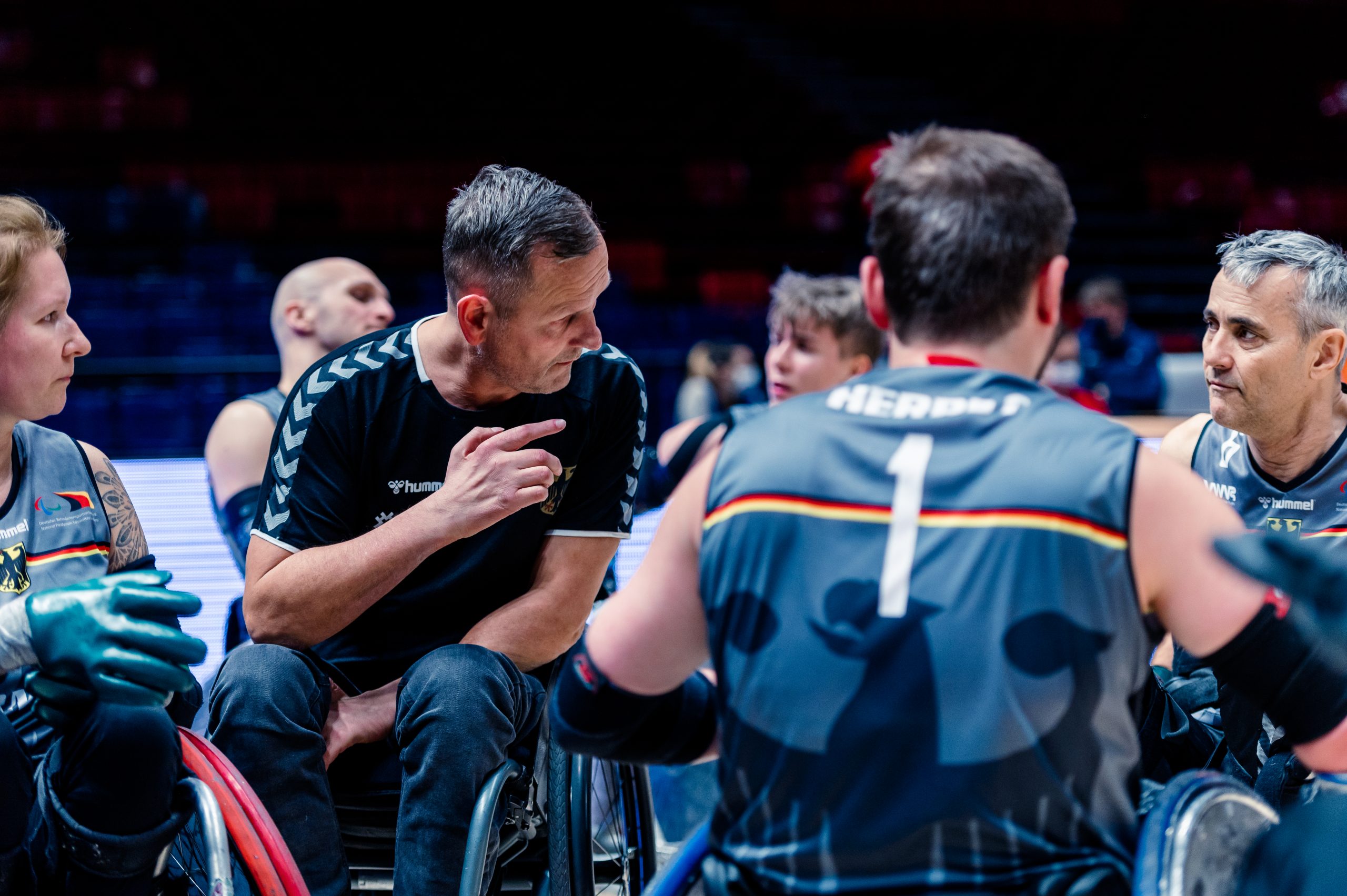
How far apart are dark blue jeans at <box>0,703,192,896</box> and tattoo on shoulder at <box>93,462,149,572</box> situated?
1.24 ft

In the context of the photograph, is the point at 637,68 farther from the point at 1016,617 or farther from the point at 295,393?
the point at 1016,617

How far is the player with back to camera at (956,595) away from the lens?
1094 millimetres

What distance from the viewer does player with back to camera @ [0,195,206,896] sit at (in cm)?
145

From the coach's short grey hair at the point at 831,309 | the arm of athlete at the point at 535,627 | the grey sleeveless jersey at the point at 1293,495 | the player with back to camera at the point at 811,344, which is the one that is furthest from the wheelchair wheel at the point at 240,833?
the coach's short grey hair at the point at 831,309

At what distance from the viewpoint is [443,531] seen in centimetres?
189

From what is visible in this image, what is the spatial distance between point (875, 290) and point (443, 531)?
90cm

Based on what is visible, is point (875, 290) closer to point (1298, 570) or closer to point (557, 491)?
point (1298, 570)

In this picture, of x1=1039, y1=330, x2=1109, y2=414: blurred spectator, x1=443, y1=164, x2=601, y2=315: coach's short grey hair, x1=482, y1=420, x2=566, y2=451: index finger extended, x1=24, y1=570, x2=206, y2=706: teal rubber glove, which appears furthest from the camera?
x1=1039, y1=330, x2=1109, y2=414: blurred spectator

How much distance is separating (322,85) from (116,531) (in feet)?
36.8

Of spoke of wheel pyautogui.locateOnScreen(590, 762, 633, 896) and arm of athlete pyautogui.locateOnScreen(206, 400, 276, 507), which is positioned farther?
arm of athlete pyautogui.locateOnScreen(206, 400, 276, 507)

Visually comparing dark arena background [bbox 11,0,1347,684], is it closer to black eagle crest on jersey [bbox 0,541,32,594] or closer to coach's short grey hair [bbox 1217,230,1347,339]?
coach's short grey hair [bbox 1217,230,1347,339]

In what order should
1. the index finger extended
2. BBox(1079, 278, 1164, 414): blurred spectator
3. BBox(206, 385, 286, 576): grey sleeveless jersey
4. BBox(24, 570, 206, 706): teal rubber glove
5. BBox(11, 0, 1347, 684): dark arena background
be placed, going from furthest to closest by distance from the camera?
BBox(11, 0, 1347, 684): dark arena background
BBox(1079, 278, 1164, 414): blurred spectator
BBox(206, 385, 286, 576): grey sleeveless jersey
the index finger extended
BBox(24, 570, 206, 706): teal rubber glove

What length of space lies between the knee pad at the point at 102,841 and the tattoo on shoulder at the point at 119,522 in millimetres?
383

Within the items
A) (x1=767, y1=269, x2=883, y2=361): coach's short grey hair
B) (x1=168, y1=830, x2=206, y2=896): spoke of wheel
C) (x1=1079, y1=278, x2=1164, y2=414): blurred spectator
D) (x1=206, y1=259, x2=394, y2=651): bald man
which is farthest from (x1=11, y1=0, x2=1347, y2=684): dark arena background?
(x1=168, y1=830, x2=206, y2=896): spoke of wheel
